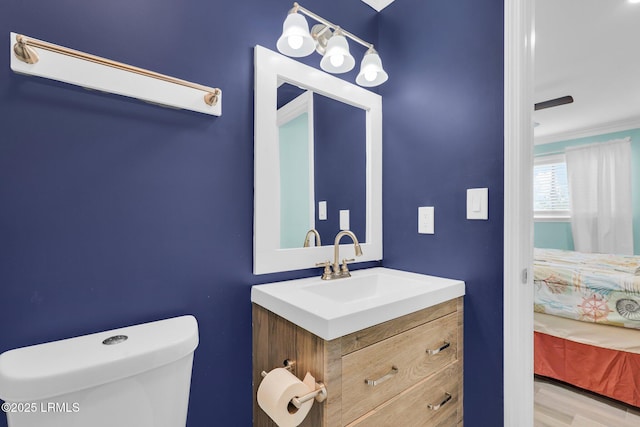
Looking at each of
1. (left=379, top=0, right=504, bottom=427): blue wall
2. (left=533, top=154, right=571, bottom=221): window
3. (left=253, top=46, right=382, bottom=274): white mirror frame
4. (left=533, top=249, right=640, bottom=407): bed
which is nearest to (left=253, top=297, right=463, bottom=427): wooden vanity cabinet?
(left=379, top=0, right=504, bottom=427): blue wall

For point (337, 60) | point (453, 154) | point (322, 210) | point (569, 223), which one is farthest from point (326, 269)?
point (569, 223)

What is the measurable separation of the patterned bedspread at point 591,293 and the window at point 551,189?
2.53 m

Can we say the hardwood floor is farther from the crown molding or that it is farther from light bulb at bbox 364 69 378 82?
the crown molding

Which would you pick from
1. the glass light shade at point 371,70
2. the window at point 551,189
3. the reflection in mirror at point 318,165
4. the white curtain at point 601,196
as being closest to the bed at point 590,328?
the reflection in mirror at point 318,165

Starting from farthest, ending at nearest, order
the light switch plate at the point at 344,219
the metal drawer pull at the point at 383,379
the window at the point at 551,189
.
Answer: the window at the point at 551,189, the light switch plate at the point at 344,219, the metal drawer pull at the point at 383,379

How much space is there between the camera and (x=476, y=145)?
1.18 meters

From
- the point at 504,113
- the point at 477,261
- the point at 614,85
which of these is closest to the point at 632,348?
the point at 477,261

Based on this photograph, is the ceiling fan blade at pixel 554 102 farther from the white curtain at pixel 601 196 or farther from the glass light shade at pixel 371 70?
the glass light shade at pixel 371 70

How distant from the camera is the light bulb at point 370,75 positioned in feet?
4.36

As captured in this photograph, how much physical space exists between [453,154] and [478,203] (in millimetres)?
242

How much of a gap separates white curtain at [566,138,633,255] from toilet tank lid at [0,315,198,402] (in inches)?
208

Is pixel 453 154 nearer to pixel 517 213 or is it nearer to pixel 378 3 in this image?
pixel 517 213

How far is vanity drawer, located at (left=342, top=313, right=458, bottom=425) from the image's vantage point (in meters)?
0.82

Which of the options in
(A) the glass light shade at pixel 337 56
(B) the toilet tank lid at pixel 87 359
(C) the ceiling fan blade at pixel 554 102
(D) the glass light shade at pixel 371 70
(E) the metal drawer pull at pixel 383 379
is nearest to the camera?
(B) the toilet tank lid at pixel 87 359
